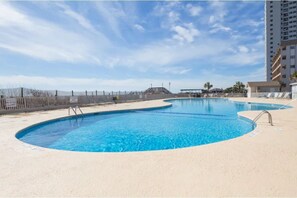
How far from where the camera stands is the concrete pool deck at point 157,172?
244 cm

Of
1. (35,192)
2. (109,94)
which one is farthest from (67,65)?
(35,192)

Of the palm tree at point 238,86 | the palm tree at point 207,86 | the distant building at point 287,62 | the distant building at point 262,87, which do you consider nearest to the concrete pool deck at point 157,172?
the distant building at point 262,87

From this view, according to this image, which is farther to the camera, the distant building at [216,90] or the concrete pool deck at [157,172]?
the distant building at [216,90]

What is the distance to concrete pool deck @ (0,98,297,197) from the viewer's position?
8.00 feet

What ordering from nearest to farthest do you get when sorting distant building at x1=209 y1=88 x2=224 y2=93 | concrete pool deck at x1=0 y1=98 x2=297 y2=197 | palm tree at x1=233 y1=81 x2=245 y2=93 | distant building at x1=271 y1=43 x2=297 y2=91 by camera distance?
concrete pool deck at x1=0 y1=98 x2=297 y2=197 < distant building at x1=271 y1=43 x2=297 y2=91 < palm tree at x1=233 y1=81 x2=245 y2=93 < distant building at x1=209 y1=88 x2=224 y2=93

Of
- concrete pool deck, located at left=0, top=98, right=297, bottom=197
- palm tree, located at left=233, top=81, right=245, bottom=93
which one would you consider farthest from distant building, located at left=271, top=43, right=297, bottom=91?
concrete pool deck, located at left=0, top=98, right=297, bottom=197

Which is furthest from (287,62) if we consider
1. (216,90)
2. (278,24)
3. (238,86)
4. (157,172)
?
(157,172)

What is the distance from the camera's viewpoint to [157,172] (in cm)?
298

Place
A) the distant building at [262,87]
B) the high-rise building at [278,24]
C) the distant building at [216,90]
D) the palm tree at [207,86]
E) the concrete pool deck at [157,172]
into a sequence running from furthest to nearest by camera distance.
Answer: the high-rise building at [278,24] < the palm tree at [207,86] < the distant building at [216,90] < the distant building at [262,87] < the concrete pool deck at [157,172]

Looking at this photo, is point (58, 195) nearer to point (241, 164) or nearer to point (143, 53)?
point (241, 164)

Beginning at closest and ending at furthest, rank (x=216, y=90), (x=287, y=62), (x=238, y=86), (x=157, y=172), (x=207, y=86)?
(x=157, y=172)
(x=287, y=62)
(x=238, y=86)
(x=207, y=86)
(x=216, y=90)

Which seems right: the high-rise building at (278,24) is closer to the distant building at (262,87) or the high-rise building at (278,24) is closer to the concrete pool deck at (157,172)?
the distant building at (262,87)

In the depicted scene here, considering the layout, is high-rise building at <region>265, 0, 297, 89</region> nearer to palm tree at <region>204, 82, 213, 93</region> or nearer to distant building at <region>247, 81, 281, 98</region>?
palm tree at <region>204, 82, 213, 93</region>

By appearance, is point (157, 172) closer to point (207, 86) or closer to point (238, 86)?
point (207, 86)
